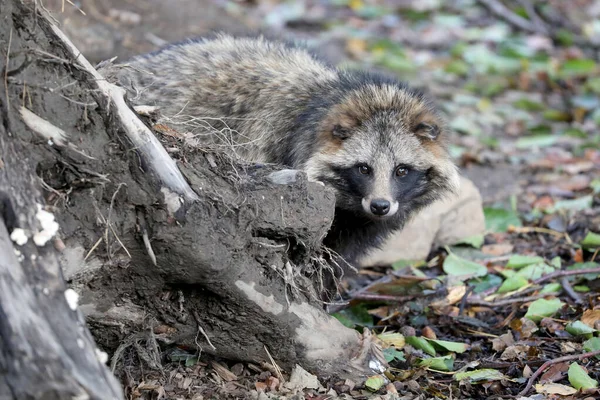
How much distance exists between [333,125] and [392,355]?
1.40m

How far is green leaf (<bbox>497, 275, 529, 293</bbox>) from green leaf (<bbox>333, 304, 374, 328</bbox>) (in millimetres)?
1001

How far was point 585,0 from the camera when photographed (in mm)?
13438

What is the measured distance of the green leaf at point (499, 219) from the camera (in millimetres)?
6715

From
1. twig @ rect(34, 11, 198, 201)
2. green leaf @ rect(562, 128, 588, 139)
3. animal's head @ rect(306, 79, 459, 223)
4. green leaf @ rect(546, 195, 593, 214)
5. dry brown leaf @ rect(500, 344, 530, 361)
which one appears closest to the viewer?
twig @ rect(34, 11, 198, 201)

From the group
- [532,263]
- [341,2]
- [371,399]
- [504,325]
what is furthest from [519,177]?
[341,2]

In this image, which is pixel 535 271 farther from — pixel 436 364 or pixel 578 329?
pixel 436 364

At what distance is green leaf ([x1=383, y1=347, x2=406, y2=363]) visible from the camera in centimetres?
430

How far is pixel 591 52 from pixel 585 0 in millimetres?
2458

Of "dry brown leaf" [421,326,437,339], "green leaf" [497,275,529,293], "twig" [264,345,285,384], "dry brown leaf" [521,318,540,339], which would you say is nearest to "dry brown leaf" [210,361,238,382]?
"twig" [264,345,285,384]

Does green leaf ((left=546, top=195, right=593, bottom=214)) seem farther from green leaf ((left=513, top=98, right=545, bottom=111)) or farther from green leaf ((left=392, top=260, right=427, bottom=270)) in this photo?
green leaf ((left=513, top=98, right=545, bottom=111))

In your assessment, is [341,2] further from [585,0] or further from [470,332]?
[470,332]

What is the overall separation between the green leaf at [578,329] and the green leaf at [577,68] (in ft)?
21.9

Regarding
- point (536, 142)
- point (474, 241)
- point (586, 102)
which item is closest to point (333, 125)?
point (474, 241)

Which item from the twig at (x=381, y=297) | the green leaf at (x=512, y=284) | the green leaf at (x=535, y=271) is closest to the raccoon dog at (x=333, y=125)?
the twig at (x=381, y=297)
